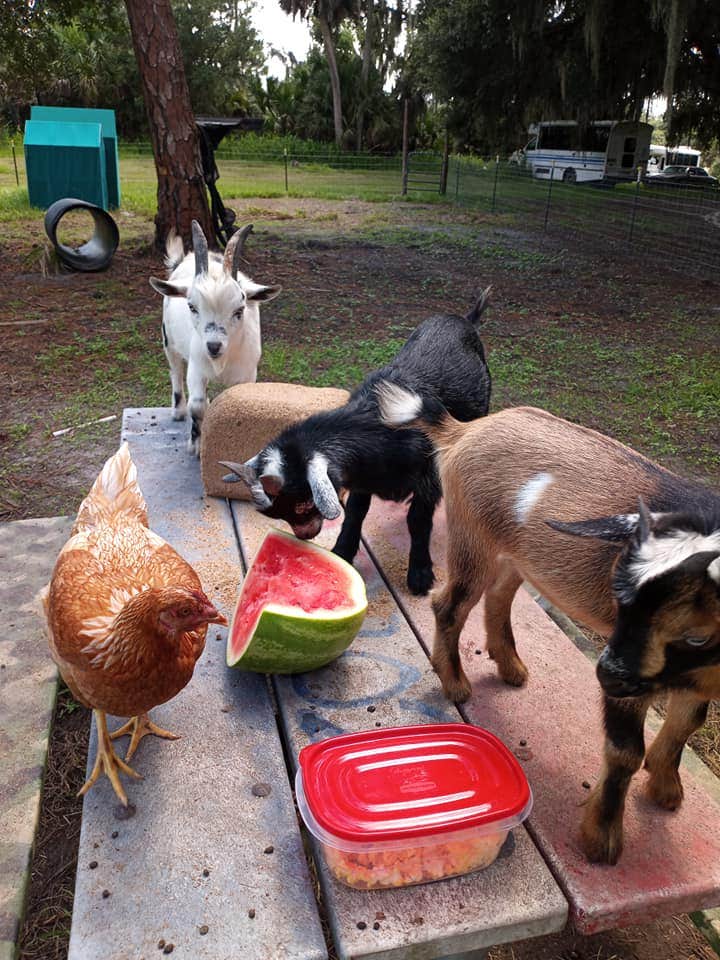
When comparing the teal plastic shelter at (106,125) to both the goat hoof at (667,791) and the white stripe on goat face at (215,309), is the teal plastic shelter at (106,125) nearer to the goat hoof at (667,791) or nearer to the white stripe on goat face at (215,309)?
the white stripe on goat face at (215,309)

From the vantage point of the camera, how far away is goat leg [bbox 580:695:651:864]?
96.1 inches

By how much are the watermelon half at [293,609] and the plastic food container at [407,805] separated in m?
0.53

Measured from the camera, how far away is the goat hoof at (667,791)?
278 centimetres

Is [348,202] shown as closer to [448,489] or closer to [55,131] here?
[55,131]

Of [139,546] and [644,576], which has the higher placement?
[644,576]

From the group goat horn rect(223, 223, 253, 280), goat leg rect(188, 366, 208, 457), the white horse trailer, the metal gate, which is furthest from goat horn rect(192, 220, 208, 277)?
the white horse trailer

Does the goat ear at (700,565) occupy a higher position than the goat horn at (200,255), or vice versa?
the goat horn at (200,255)

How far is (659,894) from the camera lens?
96.7 inches

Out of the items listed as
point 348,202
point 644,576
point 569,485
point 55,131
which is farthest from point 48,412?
point 348,202

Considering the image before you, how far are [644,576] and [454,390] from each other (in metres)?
2.30

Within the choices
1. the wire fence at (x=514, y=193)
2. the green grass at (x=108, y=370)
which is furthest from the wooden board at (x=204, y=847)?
the wire fence at (x=514, y=193)

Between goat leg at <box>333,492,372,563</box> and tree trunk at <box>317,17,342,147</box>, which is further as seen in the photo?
tree trunk at <box>317,17,342,147</box>

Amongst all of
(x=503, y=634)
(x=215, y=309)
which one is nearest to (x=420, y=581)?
(x=503, y=634)

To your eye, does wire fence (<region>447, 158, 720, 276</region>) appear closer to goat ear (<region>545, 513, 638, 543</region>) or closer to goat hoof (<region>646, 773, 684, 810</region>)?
goat hoof (<region>646, 773, 684, 810</region>)
